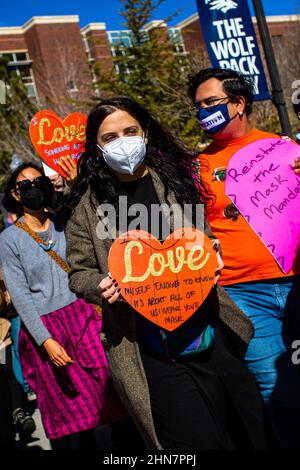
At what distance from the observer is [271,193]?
289cm

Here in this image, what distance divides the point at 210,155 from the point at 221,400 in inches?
45.9

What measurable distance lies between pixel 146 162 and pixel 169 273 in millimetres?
600

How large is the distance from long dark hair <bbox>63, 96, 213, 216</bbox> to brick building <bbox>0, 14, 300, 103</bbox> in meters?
17.0

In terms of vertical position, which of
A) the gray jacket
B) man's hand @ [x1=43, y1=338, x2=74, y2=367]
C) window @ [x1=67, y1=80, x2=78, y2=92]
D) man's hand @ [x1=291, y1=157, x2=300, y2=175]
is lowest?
man's hand @ [x1=43, y1=338, x2=74, y2=367]

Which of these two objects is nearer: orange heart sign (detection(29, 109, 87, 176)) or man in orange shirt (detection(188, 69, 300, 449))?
man in orange shirt (detection(188, 69, 300, 449))

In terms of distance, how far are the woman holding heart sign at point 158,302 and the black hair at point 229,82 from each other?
55cm

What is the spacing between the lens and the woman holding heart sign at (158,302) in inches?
96.5

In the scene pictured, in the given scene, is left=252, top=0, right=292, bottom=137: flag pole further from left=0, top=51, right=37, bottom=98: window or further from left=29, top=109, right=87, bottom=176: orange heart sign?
left=0, top=51, right=37, bottom=98: window

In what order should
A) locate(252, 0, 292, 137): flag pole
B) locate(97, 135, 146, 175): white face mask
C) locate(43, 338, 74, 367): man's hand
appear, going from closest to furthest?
locate(97, 135, 146, 175): white face mask < locate(43, 338, 74, 367): man's hand < locate(252, 0, 292, 137): flag pole

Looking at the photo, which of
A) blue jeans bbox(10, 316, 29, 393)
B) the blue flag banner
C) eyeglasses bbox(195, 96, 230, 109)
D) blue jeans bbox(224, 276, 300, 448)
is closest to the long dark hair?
eyeglasses bbox(195, 96, 230, 109)

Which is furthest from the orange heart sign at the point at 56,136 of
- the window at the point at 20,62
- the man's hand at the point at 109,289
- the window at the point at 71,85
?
the window at the point at 20,62

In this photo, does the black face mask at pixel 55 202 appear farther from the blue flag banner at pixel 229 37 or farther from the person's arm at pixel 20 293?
the blue flag banner at pixel 229 37

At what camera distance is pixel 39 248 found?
3.91 m

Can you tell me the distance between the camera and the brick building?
860 inches
